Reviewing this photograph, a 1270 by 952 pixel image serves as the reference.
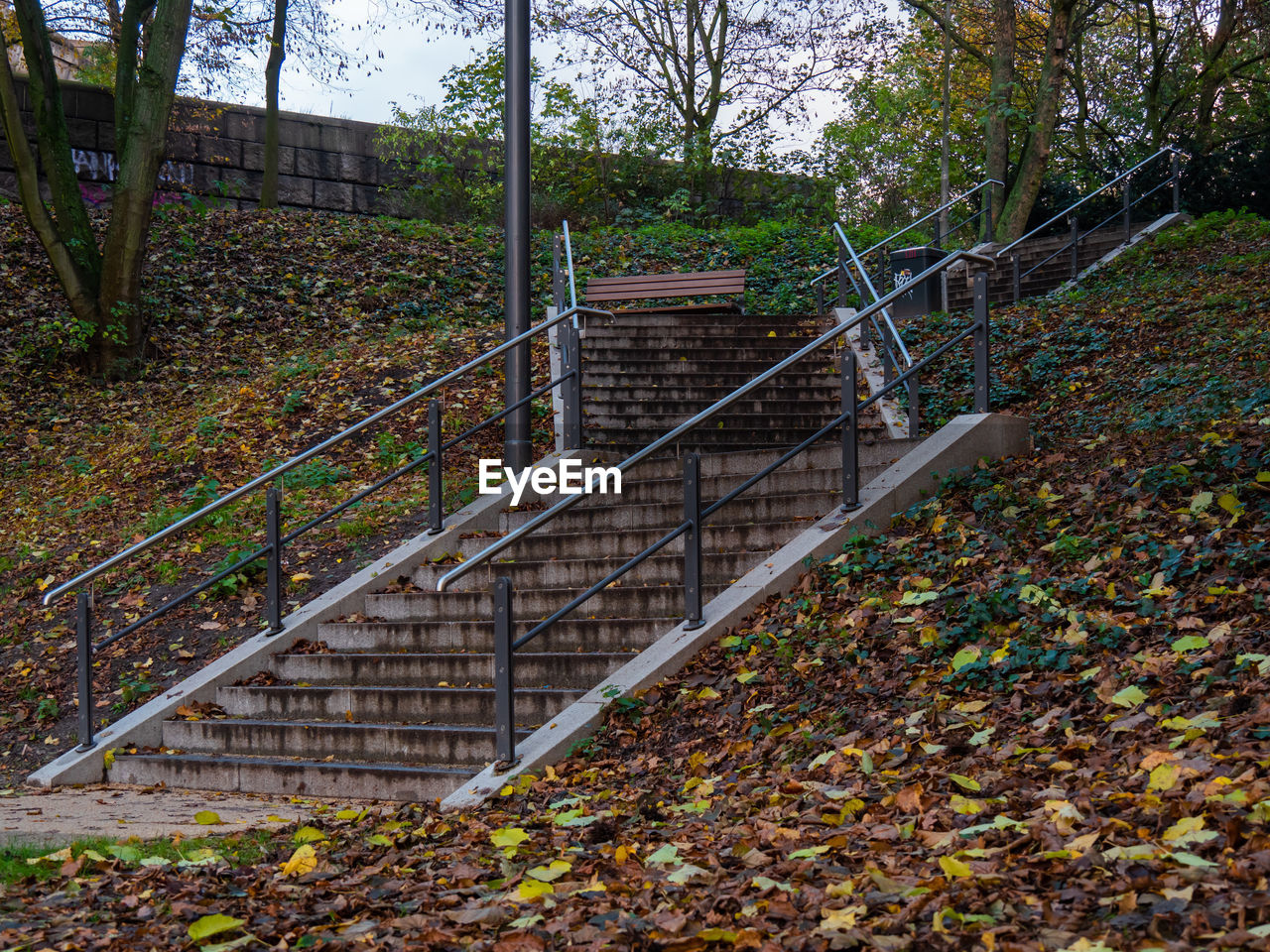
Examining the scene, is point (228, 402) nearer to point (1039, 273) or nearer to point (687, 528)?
point (687, 528)

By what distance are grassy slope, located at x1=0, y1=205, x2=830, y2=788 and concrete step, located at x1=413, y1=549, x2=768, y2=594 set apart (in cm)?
108

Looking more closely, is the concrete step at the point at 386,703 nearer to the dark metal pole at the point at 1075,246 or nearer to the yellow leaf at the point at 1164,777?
the yellow leaf at the point at 1164,777

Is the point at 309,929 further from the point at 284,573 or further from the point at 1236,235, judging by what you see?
the point at 1236,235

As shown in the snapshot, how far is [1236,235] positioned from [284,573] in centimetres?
1149

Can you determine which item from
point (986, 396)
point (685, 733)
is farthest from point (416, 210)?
point (685, 733)

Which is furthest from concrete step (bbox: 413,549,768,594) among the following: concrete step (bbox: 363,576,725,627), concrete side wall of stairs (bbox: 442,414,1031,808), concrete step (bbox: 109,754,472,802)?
concrete step (bbox: 109,754,472,802)

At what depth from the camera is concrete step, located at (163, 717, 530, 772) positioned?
5.45 m

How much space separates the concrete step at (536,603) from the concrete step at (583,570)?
0.11 meters

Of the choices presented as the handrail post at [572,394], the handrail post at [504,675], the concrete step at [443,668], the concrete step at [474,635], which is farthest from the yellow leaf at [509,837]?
Answer: the handrail post at [572,394]

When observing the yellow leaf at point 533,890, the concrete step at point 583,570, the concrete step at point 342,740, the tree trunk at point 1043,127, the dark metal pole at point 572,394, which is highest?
the tree trunk at point 1043,127

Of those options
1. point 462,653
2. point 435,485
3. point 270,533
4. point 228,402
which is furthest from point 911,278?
point 270,533

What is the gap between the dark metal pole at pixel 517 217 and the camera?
838 cm

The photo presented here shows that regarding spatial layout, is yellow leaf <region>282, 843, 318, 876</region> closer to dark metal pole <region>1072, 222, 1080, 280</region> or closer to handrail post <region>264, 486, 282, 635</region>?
handrail post <region>264, 486, 282, 635</region>

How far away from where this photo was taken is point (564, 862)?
137 inches
